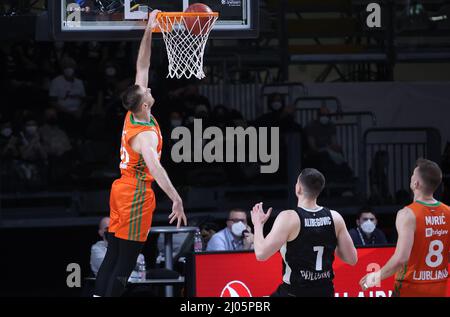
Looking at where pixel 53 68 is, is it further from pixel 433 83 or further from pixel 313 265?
pixel 313 265

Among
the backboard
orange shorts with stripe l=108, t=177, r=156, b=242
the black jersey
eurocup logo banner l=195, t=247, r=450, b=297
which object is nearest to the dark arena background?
eurocup logo banner l=195, t=247, r=450, b=297

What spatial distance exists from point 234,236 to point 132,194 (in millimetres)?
2803

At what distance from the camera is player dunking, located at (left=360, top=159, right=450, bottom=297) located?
246 inches

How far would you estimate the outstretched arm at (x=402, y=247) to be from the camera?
6.16 metres

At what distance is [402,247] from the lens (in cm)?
619

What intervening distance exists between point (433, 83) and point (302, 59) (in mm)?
1948

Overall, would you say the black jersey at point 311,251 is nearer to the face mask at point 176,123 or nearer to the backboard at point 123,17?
the backboard at point 123,17

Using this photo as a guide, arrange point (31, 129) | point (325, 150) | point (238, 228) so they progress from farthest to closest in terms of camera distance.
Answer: point (325, 150)
point (31, 129)
point (238, 228)

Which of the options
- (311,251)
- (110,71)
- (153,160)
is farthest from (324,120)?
(311,251)

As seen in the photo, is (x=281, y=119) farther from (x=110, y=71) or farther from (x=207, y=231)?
(x=207, y=231)

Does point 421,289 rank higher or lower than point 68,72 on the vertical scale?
lower

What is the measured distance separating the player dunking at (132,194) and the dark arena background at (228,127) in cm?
287
